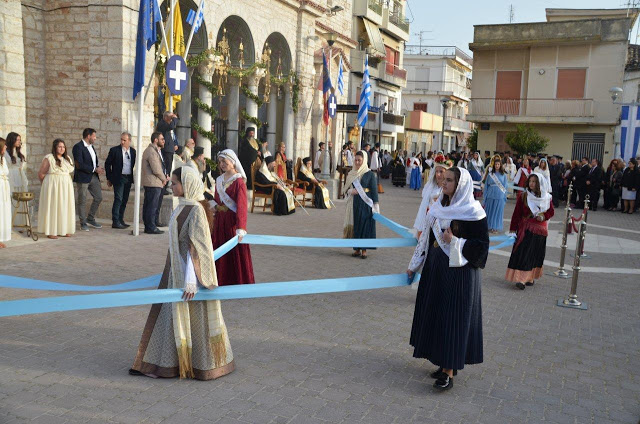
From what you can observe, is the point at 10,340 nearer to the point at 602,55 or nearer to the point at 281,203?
the point at 281,203

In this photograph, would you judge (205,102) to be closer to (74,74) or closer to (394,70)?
(74,74)

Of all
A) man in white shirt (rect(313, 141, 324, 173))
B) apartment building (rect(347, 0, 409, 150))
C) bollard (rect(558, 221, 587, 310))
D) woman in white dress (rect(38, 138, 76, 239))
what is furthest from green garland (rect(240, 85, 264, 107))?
apartment building (rect(347, 0, 409, 150))

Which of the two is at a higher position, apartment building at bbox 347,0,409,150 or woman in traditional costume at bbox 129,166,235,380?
apartment building at bbox 347,0,409,150

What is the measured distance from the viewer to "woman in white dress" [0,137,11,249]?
9195 millimetres

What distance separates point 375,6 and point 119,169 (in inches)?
1178

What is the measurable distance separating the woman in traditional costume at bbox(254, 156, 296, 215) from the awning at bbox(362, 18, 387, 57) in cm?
2338

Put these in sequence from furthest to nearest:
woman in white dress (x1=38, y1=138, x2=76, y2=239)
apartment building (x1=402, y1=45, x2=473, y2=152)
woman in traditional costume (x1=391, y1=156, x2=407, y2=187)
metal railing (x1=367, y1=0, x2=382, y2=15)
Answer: apartment building (x1=402, y1=45, x2=473, y2=152)
metal railing (x1=367, y1=0, x2=382, y2=15)
woman in traditional costume (x1=391, y1=156, x2=407, y2=187)
woman in white dress (x1=38, y1=138, x2=76, y2=239)

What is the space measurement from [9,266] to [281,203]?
783 centimetres

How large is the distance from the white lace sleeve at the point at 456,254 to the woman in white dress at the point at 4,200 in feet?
24.3

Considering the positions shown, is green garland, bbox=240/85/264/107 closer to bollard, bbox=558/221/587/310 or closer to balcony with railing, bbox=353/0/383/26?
bollard, bbox=558/221/587/310

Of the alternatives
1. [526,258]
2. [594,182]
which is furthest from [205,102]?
[594,182]

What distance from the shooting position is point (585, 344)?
6.20 metres

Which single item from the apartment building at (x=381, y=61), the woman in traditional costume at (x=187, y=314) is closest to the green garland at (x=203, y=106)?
the woman in traditional costume at (x=187, y=314)

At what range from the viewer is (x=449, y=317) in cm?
474
